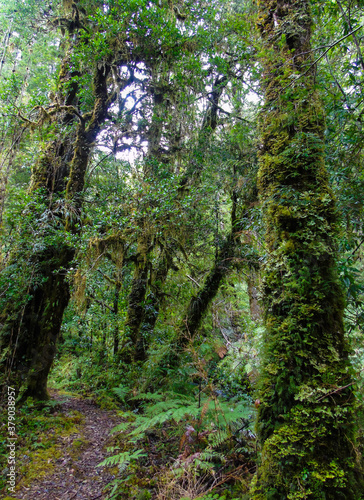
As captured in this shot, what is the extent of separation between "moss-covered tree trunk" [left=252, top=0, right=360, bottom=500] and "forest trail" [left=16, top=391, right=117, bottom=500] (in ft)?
8.86

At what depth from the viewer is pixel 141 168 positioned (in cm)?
845

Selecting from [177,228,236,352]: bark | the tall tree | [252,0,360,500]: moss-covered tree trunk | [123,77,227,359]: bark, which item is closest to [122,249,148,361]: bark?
[123,77,227,359]: bark

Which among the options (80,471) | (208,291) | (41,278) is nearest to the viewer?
(80,471)

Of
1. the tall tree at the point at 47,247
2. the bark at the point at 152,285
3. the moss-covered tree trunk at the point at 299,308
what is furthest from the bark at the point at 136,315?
the moss-covered tree trunk at the point at 299,308

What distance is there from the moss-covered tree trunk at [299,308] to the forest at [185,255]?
0.05 ft

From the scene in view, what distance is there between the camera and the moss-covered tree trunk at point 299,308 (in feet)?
5.74

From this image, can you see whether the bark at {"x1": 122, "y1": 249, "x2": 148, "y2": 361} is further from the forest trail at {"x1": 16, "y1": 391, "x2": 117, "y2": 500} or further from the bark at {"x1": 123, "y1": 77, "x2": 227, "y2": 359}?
the forest trail at {"x1": 16, "y1": 391, "x2": 117, "y2": 500}

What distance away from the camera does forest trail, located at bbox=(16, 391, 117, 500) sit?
10.9 ft

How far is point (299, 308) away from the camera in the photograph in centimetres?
212

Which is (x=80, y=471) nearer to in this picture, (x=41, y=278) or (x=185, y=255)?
(x=41, y=278)

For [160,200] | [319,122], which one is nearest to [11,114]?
[160,200]

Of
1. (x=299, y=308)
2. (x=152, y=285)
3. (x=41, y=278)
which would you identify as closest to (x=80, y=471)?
(x=41, y=278)

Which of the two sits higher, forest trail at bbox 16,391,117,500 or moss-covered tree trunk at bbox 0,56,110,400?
moss-covered tree trunk at bbox 0,56,110,400

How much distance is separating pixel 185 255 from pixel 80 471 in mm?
4838
